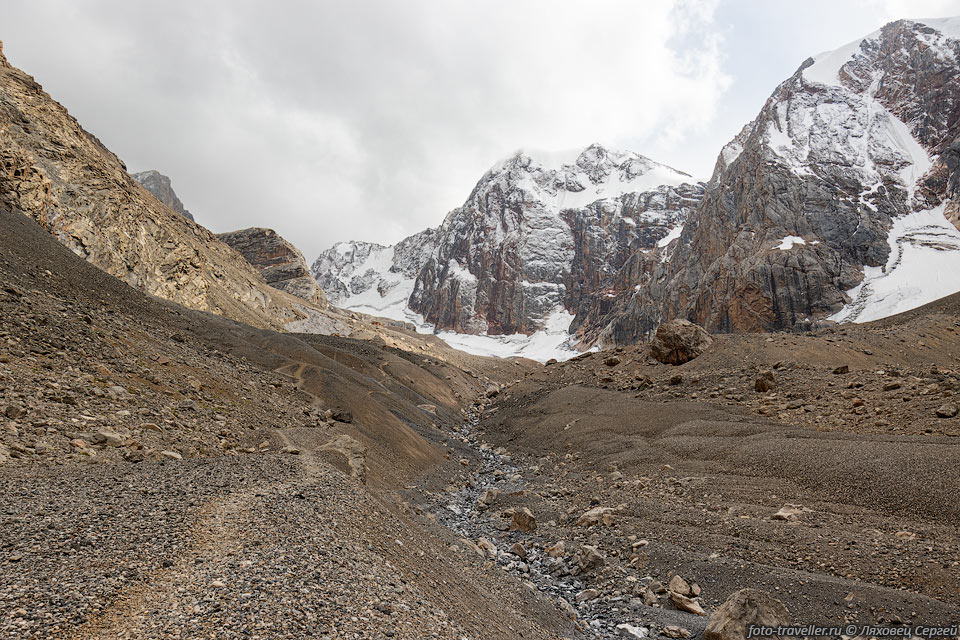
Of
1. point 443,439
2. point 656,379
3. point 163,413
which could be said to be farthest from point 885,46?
point 163,413

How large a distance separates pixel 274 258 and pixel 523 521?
135 metres

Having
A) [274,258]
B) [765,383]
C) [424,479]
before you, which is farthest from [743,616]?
[274,258]

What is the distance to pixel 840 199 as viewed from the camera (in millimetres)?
105125

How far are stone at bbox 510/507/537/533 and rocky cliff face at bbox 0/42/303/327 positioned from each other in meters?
35.5

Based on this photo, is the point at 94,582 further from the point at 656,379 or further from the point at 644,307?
the point at 644,307

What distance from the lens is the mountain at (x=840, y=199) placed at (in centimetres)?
9212

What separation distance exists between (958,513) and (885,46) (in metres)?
188

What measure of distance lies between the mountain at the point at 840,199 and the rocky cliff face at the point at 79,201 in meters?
102

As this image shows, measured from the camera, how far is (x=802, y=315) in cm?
8994

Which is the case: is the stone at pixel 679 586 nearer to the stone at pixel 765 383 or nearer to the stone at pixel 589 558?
the stone at pixel 589 558

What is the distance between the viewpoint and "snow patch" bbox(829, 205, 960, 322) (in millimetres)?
83750

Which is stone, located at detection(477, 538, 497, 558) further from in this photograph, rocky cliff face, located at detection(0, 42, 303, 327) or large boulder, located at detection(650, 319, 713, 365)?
rocky cliff face, located at detection(0, 42, 303, 327)

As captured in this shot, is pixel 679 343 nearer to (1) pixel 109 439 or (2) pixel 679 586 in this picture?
(2) pixel 679 586

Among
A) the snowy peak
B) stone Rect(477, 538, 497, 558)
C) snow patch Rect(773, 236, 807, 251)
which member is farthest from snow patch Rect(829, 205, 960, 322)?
stone Rect(477, 538, 497, 558)
